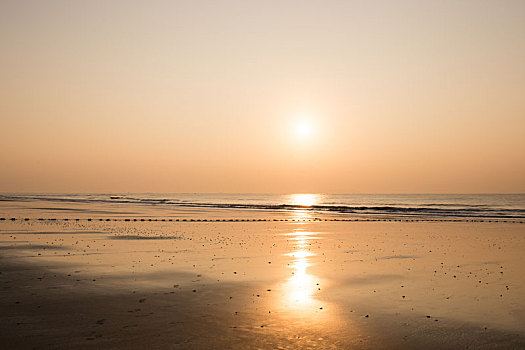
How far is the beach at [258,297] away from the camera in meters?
9.54

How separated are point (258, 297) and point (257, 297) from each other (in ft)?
0.09

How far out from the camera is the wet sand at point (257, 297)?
955cm

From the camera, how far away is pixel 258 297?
1320 centimetres

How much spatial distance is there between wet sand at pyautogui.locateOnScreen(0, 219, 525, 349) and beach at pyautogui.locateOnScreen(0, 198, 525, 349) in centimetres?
4

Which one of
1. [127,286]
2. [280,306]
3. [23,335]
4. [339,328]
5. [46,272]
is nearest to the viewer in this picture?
[23,335]

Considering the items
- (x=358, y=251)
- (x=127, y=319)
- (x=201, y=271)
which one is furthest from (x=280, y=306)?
(x=358, y=251)

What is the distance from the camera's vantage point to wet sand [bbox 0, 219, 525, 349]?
9547mm

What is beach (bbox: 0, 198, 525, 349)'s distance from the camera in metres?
9.54

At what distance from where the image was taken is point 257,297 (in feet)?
43.3

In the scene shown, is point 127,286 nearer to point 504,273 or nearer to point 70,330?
point 70,330

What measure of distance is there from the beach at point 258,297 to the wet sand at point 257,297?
0.04 meters

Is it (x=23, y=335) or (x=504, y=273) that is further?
(x=504, y=273)

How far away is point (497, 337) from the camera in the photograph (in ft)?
32.1

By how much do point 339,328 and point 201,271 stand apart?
8.16m
